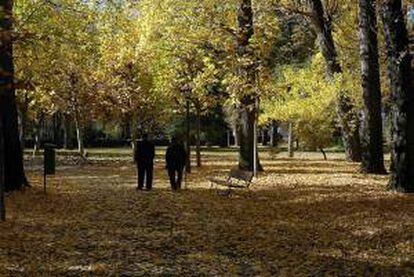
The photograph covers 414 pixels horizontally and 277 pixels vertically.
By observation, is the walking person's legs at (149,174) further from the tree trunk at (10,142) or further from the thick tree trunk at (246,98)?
the thick tree trunk at (246,98)

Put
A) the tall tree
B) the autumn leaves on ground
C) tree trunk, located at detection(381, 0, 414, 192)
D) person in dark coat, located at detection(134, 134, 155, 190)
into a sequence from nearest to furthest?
the autumn leaves on ground, tree trunk, located at detection(381, 0, 414, 192), person in dark coat, located at detection(134, 134, 155, 190), the tall tree

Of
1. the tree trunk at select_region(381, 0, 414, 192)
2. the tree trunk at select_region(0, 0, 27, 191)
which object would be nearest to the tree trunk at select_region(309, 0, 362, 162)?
the tree trunk at select_region(381, 0, 414, 192)

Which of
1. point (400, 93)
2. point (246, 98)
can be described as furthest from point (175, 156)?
point (400, 93)

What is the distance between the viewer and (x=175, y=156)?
67.8ft

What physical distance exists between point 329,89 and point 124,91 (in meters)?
13.1

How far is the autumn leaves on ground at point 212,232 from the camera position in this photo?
1043 centimetres

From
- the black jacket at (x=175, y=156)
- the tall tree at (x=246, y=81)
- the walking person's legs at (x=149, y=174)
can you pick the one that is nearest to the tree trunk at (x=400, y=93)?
the black jacket at (x=175, y=156)

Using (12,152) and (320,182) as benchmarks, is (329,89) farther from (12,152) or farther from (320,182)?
(12,152)

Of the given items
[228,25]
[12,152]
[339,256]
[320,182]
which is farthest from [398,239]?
[228,25]

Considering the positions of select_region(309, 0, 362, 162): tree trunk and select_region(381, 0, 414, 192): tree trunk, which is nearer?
select_region(381, 0, 414, 192): tree trunk

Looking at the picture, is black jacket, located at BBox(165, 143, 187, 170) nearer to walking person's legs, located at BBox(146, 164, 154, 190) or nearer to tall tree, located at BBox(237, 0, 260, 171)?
walking person's legs, located at BBox(146, 164, 154, 190)

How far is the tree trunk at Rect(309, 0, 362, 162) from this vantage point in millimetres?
29875

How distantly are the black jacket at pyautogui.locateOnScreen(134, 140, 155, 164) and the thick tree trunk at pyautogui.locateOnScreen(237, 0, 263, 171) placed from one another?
16.6ft

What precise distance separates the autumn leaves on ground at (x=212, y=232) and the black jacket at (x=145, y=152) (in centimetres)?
95
